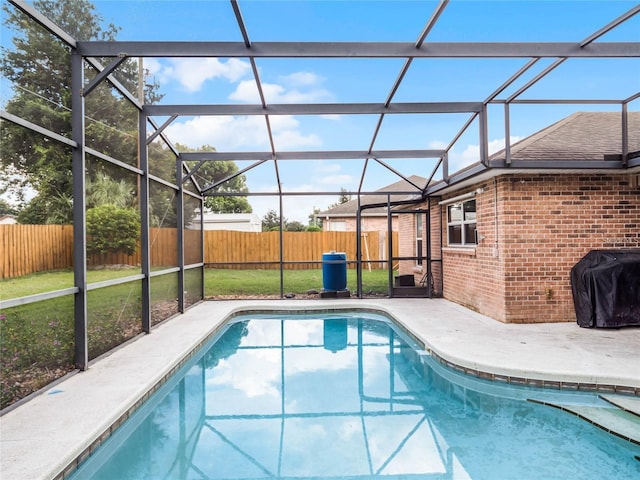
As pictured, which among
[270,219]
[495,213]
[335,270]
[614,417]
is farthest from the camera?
[270,219]

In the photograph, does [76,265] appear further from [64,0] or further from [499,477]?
[499,477]

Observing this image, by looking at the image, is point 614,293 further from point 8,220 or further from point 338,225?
point 338,225

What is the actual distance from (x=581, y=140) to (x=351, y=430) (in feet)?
20.3

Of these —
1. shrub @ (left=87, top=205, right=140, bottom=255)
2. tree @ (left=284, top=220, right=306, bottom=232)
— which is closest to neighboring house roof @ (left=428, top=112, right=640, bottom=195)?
shrub @ (left=87, top=205, right=140, bottom=255)

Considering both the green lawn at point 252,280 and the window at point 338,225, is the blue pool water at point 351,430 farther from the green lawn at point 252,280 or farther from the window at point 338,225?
the window at point 338,225

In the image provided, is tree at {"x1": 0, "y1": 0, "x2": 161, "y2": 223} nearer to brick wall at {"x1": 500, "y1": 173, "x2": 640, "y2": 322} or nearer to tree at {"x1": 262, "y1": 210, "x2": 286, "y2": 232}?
brick wall at {"x1": 500, "y1": 173, "x2": 640, "y2": 322}

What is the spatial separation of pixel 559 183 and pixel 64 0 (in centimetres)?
681

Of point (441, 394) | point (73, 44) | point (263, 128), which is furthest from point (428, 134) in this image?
point (73, 44)

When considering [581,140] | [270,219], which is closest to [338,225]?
[270,219]

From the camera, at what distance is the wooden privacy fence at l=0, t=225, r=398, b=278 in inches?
133

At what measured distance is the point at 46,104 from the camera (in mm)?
3781

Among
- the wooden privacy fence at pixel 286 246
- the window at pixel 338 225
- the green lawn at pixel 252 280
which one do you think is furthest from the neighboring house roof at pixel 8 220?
the window at pixel 338 225

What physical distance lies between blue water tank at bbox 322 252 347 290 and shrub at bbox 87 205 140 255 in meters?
4.49

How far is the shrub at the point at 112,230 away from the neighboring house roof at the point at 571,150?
505cm
